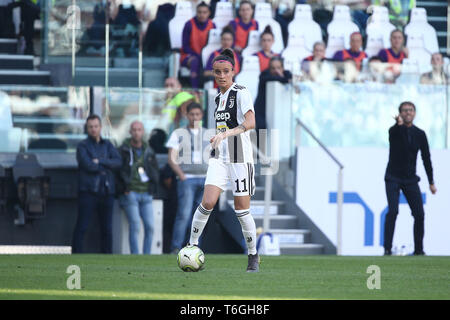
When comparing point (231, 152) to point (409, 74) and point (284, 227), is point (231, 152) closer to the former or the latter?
point (284, 227)

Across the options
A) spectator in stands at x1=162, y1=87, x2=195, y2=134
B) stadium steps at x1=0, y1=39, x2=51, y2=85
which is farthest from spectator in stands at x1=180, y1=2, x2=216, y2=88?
stadium steps at x1=0, y1=39, x2=51, y2=85

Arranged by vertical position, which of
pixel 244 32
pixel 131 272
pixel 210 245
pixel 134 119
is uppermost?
pixel 244 32

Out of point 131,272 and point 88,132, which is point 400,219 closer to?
point 88,132

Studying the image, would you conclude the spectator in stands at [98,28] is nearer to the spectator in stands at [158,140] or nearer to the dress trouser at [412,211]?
the spectator in stands at [158,140]

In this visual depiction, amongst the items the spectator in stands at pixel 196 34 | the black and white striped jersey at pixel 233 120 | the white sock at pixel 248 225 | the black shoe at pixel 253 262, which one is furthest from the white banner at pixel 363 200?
the black and white striped jersey at pixel 233 120

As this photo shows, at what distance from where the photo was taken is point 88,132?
1647 centimetres

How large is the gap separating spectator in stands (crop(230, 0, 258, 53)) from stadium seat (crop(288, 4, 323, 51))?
3.58 ft

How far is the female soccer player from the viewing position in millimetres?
10039

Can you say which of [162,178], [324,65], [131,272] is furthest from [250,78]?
[131,272]

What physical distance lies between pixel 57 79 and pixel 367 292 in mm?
12310

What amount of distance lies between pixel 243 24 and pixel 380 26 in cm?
347

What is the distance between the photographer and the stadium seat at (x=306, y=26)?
2100 cm

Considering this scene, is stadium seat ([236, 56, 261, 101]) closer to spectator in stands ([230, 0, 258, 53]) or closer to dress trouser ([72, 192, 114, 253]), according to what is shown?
spectator in stands ([230, 0, 258, 53])

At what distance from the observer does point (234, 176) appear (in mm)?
10133
